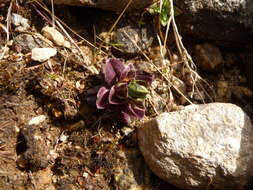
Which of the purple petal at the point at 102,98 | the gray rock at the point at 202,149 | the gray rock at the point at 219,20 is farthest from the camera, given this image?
the gray rock at the point at 219,20

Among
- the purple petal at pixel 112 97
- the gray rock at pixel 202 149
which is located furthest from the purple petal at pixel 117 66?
the gray rock at pixel 202 149

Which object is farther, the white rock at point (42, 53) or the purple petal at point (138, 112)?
the white rock at point (42, 53)

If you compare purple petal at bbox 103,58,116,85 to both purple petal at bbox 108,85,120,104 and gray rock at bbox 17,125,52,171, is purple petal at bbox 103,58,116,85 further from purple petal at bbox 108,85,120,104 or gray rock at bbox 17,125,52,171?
gray rock at bbox 17,125,52,171

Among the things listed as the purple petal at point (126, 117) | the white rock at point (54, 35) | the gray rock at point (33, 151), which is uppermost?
the white rock at point (54, 35)

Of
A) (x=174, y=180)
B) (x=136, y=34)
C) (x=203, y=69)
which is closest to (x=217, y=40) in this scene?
(x=203, y=69)

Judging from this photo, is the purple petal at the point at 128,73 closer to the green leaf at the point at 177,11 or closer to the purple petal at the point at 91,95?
the purple petal at the point at 91,95

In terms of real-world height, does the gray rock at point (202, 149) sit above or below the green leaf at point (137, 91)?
below

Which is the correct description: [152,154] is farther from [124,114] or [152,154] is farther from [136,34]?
[136,34]

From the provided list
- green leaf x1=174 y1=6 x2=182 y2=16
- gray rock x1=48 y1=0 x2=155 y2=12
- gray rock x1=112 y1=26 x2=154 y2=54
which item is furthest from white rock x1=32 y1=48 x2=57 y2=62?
green leaf x1=174 y1=6 x2=182 y2=16
